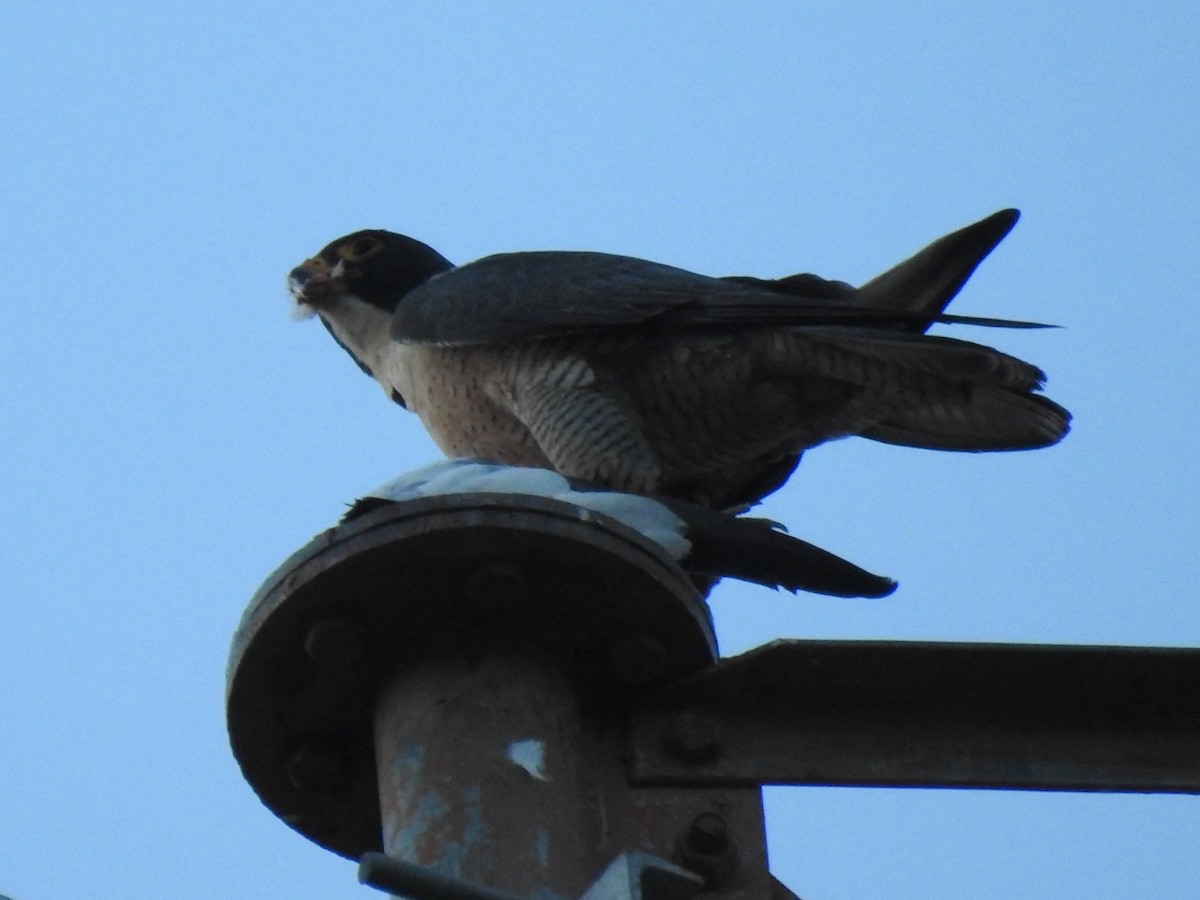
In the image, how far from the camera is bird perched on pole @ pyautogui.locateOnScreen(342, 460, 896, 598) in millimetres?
3293

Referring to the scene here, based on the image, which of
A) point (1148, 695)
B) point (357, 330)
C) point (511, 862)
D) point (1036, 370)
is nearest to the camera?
point (511, 862)

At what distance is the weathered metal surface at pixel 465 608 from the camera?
2840 mm

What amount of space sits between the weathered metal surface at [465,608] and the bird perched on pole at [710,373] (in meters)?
1.56

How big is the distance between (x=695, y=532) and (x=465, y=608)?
0.60 m

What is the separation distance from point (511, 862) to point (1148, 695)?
1.08 m

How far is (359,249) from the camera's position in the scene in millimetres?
6285

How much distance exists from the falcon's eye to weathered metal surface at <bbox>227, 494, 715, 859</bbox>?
11.1 ft

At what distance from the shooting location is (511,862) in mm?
2557

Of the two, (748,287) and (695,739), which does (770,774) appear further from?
(748,287)

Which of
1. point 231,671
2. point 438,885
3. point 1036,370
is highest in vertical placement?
point 1036,370

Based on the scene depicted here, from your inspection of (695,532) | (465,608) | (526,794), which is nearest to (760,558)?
(695,532)

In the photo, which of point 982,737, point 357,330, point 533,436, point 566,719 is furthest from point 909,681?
point 357,330

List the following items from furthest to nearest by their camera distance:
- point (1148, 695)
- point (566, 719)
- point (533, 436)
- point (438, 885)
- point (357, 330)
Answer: point (357, 330) → point (533, 436) → point (1148, 695) → point (566, 719) → point (438, 885)

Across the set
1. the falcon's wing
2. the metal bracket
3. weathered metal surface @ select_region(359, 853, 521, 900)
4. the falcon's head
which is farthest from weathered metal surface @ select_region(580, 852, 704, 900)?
the falcon's head
